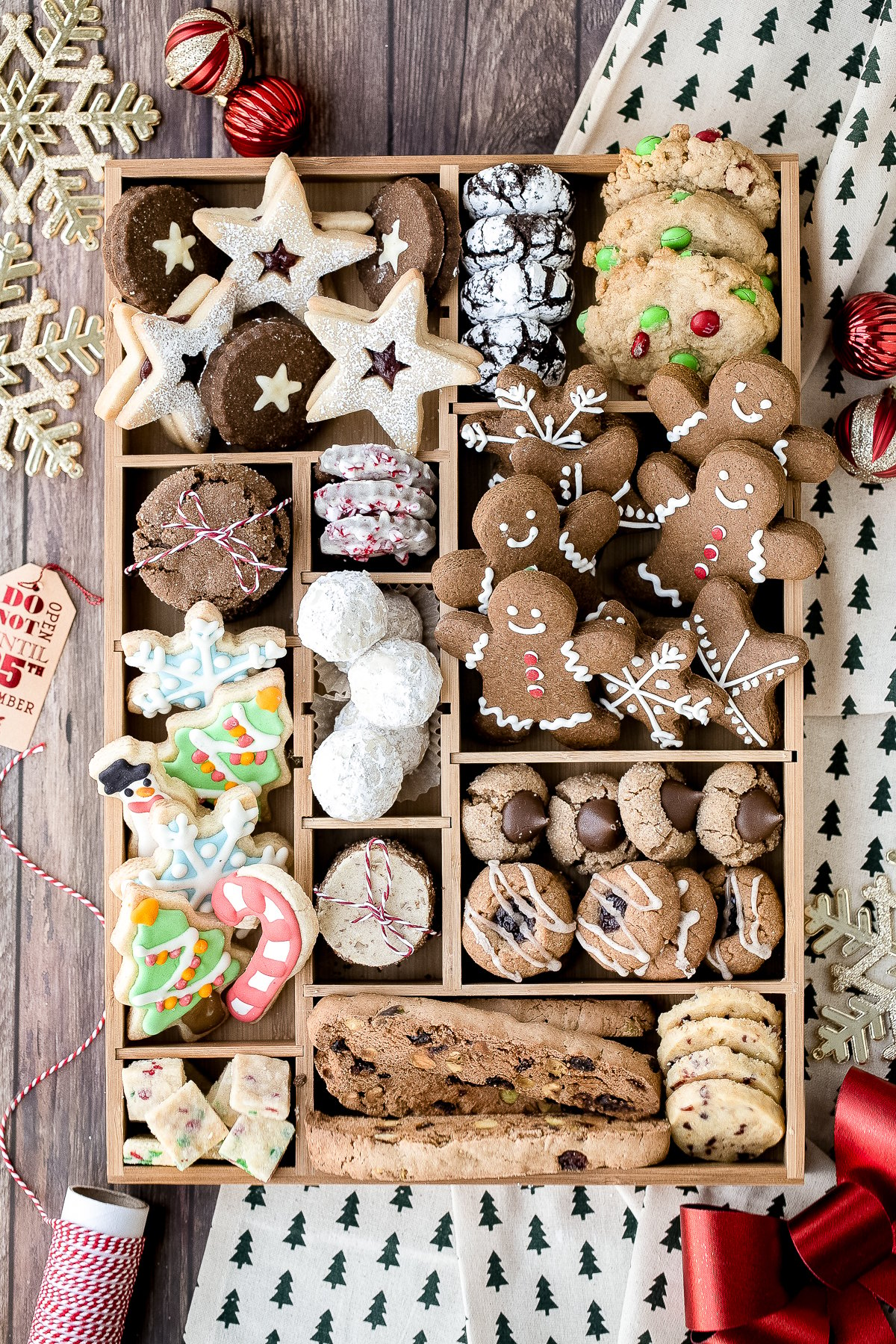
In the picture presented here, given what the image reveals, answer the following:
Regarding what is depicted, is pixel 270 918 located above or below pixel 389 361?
below

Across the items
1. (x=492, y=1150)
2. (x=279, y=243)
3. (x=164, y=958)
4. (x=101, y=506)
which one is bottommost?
(x=492, y=1150)

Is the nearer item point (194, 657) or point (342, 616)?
point (342, 616)

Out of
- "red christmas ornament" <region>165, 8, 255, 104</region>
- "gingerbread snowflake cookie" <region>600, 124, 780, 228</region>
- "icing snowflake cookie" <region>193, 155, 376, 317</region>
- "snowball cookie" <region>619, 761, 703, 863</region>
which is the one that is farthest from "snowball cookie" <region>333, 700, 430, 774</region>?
"red christmas ornament" <region>165, 8, 255, 104</region>

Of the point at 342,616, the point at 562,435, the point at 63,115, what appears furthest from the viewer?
the point at 63,115

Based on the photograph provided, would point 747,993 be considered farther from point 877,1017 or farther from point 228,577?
point 228,577

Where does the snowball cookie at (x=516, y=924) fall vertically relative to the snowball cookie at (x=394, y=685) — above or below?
below

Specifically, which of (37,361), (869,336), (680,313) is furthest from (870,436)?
(37,361)

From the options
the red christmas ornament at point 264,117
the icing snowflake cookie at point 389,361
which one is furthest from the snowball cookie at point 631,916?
the red christmas ornament at point 264,117

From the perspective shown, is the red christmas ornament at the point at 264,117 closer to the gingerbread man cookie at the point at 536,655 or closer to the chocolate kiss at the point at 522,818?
the gingerbread man cookie at the point at 536,655

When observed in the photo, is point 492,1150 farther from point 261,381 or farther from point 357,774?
point 261,381
